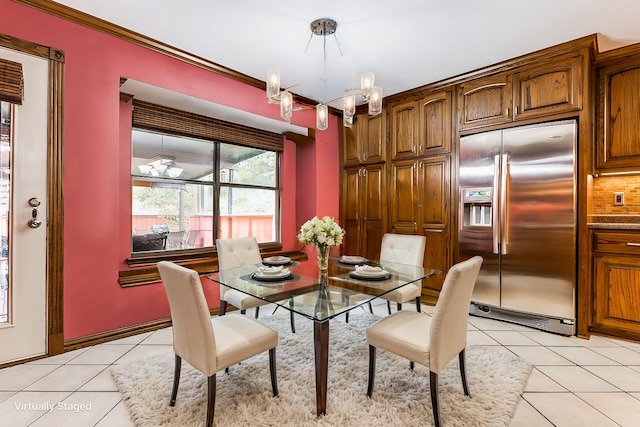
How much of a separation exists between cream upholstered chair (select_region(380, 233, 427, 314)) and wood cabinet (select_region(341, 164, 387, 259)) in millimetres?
999

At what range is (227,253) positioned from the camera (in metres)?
2.79

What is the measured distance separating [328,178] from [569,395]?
A: 3215 mm

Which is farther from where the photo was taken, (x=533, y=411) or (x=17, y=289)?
(x=17, y=289)

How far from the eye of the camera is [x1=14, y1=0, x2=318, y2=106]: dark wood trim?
229 cm

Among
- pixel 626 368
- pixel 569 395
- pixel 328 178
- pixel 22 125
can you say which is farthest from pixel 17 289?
pixel 626 368

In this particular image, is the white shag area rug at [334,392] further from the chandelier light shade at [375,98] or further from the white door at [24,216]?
the chandelier light shade at [375,98]

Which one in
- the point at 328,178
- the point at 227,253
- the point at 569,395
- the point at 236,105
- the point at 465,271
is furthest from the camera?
the point at 328,178

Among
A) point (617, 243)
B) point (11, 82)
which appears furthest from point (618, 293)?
point (11, 82)

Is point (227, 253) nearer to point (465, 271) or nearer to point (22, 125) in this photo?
point (22, 125)

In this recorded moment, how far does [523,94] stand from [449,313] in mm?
2537

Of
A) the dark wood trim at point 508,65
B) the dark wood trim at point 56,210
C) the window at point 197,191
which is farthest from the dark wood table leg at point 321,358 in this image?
the dark wood trim at point 508,65

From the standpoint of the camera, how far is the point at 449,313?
1.59 metres

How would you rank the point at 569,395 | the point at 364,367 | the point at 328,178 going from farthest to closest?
the point at 328,178 < the point at 364,367 < the point at 569,395

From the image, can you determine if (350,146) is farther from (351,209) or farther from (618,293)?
(618,293)
